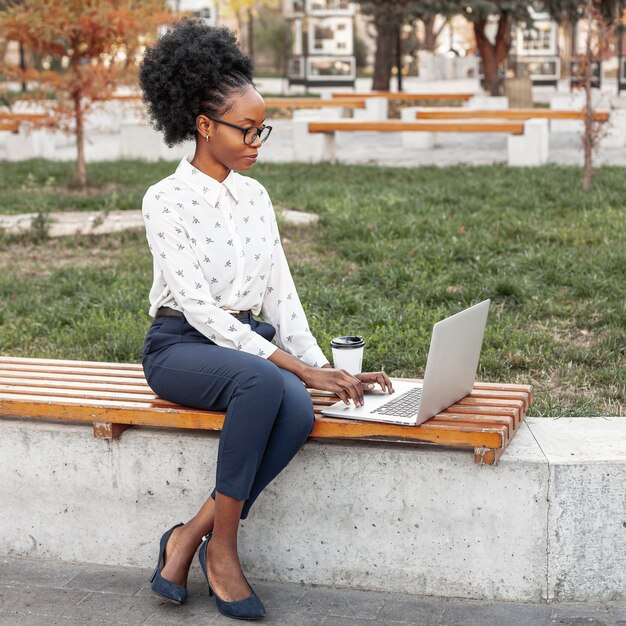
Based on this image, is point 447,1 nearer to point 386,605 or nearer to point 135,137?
point 135,137

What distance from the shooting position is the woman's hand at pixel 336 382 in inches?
136

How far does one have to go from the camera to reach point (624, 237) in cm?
754

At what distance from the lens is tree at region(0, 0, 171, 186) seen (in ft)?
35.8

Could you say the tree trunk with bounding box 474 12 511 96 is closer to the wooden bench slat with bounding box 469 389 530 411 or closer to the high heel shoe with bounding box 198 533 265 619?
the wooden bench slat with bounding box 469 389 530 411

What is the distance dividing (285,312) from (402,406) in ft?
1.75

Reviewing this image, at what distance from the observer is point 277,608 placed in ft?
11.3

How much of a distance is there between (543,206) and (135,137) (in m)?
7.08

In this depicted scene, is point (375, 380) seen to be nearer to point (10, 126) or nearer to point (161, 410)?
point (161, 410)

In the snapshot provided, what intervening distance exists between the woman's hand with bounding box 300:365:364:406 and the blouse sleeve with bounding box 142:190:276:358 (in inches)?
5.7

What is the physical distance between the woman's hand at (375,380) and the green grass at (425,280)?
3.27 ft

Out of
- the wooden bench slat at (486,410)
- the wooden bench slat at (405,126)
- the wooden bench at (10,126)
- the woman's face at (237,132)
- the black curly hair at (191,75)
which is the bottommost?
the wooden bench slat at (486,410)

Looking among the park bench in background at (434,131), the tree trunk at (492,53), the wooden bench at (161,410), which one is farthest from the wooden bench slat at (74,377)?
the tree trunk at (492,53)

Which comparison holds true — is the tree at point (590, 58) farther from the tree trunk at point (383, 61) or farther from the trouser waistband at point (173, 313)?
the tree trunk at point (383, 61)

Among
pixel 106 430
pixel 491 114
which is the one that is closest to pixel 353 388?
pixel 106 430
